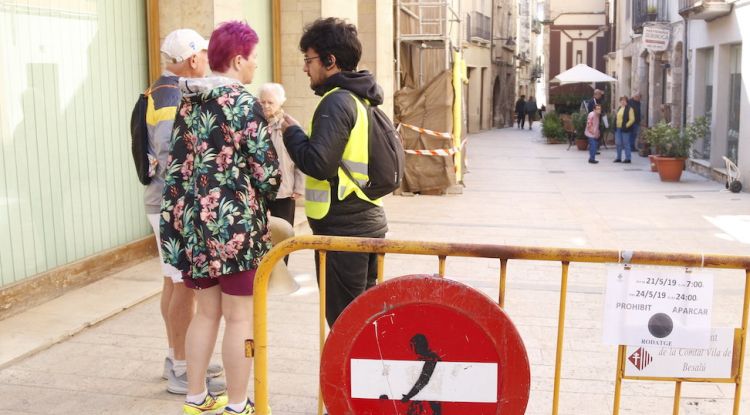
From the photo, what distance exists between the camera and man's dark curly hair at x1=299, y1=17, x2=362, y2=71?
12.8 feet

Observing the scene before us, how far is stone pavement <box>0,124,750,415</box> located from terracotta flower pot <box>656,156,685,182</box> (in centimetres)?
287

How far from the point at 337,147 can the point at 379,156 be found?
0.94 ft

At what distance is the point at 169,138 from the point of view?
15.1ft

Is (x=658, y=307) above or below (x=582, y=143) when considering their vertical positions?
above

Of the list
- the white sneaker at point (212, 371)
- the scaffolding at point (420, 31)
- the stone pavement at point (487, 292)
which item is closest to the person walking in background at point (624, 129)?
the scaffolding at point (420, 31)

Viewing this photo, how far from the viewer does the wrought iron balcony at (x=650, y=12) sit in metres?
22.1

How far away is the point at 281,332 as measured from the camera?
6016mm

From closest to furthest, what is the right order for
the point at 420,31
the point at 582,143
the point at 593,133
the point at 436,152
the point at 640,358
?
the point at 640,358 → the point at 436,152 → the point at 420,31 → the point at 593,133 → the point at 582,143

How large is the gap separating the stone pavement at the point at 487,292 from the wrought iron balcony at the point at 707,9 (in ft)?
15.2

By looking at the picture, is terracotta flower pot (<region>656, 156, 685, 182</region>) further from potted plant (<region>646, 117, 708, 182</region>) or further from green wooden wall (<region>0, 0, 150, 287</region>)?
green wooden wall (<region>0, 0, 150, 287</region>)

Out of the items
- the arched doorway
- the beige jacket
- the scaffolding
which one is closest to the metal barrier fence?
the beige jacket

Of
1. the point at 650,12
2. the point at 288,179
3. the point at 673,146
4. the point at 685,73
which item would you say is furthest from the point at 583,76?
the point at 288,179

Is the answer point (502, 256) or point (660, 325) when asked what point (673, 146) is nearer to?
point (660, 325)

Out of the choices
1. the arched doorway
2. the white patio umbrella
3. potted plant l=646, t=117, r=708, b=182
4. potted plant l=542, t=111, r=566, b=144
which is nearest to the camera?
potted plant l=646, t=117, r=708, b=182
